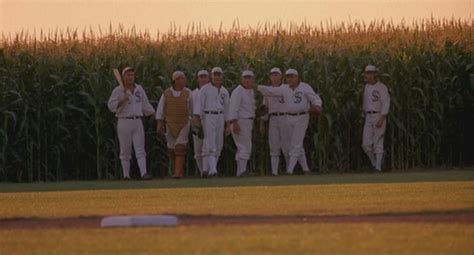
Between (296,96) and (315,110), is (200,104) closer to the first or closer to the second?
(296,96)

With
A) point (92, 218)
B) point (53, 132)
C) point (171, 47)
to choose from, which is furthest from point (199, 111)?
point (92, 218)

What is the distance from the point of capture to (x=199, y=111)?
92.4 ft

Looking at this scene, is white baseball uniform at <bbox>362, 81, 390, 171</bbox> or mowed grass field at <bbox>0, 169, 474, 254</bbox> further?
white baseball uniform at <bbox>362, 81, 390, 171</bbox>

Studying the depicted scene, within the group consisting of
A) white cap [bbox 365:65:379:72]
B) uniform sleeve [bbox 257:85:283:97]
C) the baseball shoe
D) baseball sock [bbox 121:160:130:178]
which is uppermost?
white cap [bbox 365:65:379:72]

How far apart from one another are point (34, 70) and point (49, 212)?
1457cm

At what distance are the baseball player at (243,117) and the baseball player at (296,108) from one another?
31 centimetres

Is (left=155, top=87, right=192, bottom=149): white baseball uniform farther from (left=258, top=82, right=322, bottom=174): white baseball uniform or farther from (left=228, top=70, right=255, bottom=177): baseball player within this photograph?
(left=258, top=82, right=322, bottom=174): white baseball uniform

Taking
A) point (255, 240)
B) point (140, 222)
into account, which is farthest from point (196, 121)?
point (255, 240)

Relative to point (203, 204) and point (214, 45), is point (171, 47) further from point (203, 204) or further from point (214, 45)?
point (203, 204)

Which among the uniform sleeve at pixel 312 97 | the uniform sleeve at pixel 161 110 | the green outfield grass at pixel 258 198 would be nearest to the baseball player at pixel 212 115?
the uniform sleeve at pixel 161 110

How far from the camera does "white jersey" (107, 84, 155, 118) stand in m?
28.2

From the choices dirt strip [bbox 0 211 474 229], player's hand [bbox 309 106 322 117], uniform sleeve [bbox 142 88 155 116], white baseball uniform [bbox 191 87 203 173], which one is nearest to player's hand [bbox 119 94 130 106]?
uniform sleeve [bbox 142 88 155 116]

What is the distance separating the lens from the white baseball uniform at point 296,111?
Result: 28.5m

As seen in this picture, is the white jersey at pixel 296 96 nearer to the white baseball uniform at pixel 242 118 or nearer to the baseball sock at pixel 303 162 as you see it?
the white baseball uniform at pixel 242 118
